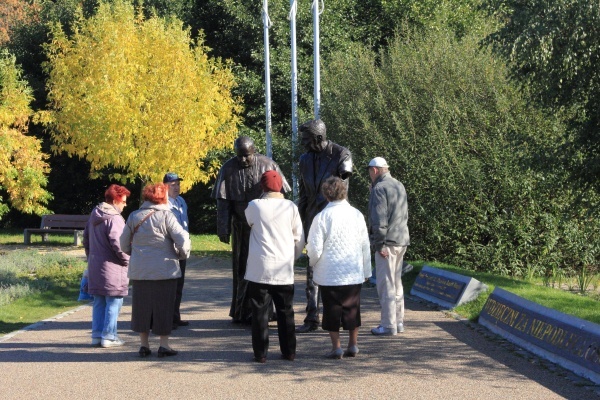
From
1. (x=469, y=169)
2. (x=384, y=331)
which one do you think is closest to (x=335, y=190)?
(x=384, y=331)

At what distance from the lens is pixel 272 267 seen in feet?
29.8

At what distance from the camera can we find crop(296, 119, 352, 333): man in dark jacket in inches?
428

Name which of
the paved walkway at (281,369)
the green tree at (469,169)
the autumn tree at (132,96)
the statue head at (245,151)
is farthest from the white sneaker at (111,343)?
the autumn tree at (132,96)

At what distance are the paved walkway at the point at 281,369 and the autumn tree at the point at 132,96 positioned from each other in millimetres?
19526

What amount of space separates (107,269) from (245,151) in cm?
212

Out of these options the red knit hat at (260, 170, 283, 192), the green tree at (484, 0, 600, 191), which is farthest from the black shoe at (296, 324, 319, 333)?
the green tree at (484, 0, 600, 191)

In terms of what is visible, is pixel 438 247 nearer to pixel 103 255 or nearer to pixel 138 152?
pixel 103 255

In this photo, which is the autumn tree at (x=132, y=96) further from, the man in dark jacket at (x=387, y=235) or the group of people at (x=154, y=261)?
the group of people at (x=154, y=261)

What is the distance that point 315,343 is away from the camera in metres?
10.1

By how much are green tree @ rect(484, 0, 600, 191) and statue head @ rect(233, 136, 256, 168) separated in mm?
4339

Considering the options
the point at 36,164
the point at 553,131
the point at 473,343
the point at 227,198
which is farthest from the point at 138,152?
the point at 473,343

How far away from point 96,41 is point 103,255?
A: 75.5 ft

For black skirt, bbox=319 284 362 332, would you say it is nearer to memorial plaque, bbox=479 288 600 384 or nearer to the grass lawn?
memorial plaque, bbox=479 288 600 384

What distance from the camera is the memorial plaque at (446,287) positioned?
1269cm
